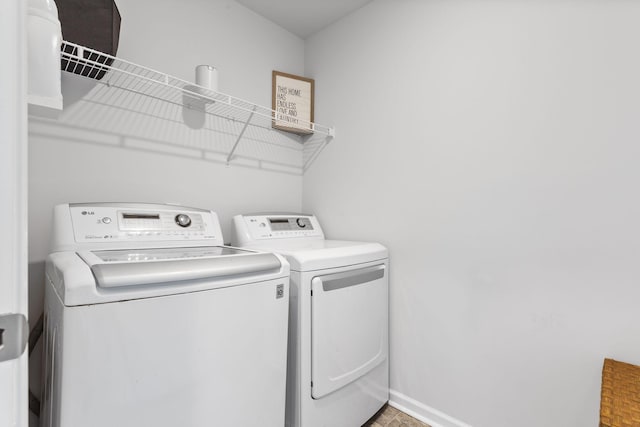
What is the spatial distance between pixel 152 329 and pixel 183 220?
0.64 m

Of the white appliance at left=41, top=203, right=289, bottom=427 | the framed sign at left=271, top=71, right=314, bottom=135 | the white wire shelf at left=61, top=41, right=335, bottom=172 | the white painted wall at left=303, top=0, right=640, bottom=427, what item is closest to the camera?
the white appliance at left=41, top=203, right=289, bottom=427

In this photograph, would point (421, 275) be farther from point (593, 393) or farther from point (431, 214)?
point (593, 393)

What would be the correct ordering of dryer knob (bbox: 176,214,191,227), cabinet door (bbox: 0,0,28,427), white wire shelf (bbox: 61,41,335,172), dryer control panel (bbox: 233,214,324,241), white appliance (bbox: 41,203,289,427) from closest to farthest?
1. cabinet door (bbox: 0,0,28,427)
2. white appliance (bbox: 41,203,289,427)
3. white wire shelf (bbox: 61,41,335,172)
4. dryer knob (bbox: 176,214,191,227)
5. dryer control panel (bbox: 233,214,324,241)

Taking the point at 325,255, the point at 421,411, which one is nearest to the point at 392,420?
the point at 421,411

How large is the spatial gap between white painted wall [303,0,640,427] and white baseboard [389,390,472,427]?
11 millimetres

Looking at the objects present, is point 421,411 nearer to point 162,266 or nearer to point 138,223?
point 162,266

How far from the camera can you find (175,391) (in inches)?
34.8

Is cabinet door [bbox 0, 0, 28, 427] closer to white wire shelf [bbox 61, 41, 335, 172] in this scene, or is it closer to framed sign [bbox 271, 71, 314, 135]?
white wire shelf [bbox 61, 41, 335, 172]

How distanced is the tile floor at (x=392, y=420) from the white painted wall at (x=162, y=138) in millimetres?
1378

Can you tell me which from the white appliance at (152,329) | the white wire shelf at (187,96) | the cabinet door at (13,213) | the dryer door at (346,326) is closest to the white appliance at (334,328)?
the dryer door at (346,326)

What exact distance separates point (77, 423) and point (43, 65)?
94 cm

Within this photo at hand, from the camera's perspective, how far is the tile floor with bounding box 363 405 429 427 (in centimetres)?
155

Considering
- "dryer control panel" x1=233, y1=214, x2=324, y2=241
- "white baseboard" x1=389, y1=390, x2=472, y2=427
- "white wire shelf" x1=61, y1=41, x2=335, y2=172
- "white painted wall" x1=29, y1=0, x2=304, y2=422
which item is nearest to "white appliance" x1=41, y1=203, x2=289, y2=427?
"white painted wall" x1=29, y1=0, x2=304, y2=422

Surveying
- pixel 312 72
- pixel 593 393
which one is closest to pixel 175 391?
pixel 593 393
